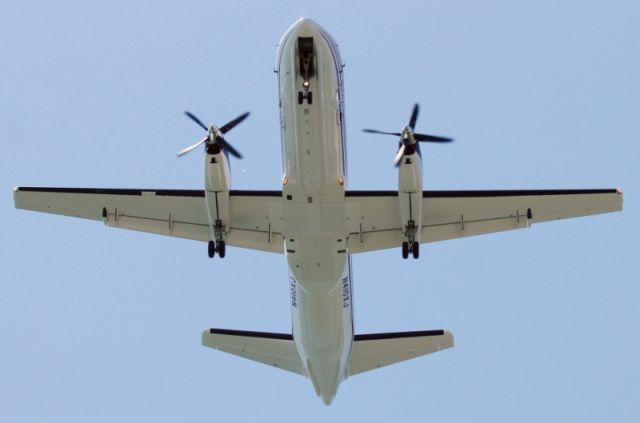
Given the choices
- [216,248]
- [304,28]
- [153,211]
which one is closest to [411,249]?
[216,248]

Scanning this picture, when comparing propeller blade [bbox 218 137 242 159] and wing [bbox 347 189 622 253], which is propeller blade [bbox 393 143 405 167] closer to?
wing [bbox 347 189 622 253]

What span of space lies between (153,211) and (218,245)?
259 centimetres

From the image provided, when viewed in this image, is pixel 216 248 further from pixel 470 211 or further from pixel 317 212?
pixel 470 211

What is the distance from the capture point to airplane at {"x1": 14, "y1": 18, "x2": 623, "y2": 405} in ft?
72.5

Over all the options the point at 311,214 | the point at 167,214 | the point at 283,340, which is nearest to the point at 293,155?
the point at 311,214

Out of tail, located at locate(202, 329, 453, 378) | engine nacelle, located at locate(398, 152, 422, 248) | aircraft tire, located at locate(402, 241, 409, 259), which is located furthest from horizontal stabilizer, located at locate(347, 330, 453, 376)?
engine nacelle, located at locate(398, 152, 422, 248)

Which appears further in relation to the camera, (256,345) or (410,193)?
(256,345)

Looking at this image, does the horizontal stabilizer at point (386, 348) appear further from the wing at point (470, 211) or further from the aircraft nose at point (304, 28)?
the aircraft nose at point (304, 28)

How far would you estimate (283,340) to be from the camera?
90.0 feet

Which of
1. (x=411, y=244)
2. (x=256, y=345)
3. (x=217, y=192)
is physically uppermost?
(x=217, y=192)

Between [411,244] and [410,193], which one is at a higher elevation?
[410,193]

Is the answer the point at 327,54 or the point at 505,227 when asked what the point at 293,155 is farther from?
the point at 505,227

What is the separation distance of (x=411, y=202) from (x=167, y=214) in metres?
6.93

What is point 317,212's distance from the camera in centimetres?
2322
